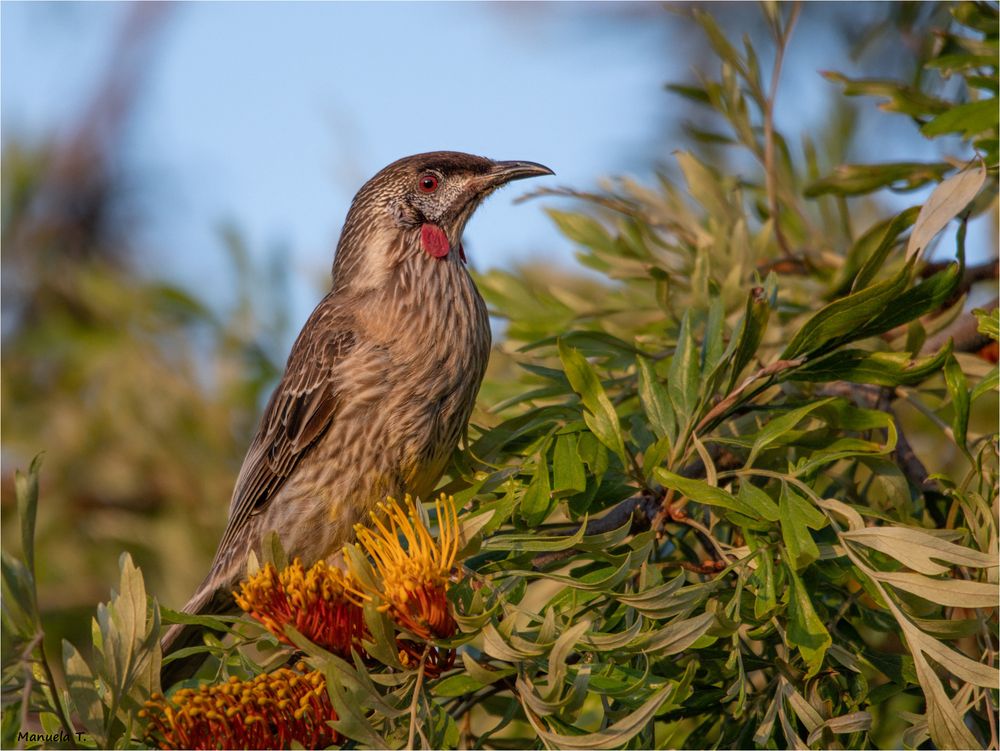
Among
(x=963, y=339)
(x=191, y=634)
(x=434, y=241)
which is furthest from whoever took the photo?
(x=434, y=241)


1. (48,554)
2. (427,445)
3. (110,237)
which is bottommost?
(48,554)

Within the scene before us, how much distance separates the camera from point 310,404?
135 inches

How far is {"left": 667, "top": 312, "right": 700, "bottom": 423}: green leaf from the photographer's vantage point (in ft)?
7.56

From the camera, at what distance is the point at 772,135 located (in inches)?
129

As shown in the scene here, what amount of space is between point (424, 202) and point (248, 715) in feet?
7.09

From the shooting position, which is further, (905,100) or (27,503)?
(905,100)

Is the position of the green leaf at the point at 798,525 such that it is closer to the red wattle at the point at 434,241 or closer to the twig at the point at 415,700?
the twig at the point at 415,700

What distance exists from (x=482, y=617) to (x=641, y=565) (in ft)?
1.25

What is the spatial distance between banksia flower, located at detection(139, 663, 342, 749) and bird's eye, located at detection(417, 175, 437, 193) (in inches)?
82.9

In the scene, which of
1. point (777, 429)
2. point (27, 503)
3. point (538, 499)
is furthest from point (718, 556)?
point (27, 503)

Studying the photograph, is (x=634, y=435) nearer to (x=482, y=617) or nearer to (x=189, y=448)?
(x=482, y=617)

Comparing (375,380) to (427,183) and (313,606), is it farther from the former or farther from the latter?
(313,606)

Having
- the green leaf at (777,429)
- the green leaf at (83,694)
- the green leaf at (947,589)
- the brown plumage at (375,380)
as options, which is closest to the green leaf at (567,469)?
the green leaf at (777,429)

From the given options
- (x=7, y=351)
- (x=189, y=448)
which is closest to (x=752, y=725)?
(x=189, y=448)
